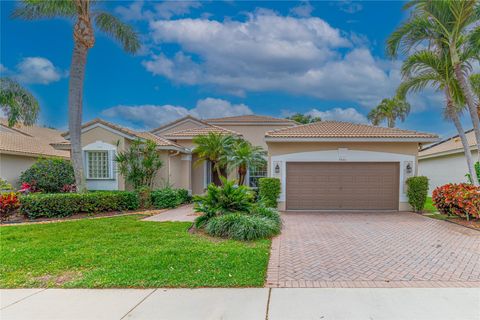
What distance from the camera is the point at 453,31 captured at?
11.6m

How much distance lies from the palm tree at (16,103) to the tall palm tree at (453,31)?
55.6ft

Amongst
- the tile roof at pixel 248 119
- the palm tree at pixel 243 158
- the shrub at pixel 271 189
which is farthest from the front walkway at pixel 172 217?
the tile roof at pixel 248 119

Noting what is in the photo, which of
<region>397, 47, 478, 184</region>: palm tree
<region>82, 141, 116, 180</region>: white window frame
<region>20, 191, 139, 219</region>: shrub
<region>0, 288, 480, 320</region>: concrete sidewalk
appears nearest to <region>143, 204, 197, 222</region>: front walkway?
<region>20, 191, 139, 219</region>: shrub

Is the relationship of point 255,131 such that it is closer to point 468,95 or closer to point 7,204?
point 468,95

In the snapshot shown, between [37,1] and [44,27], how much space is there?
357 centimetres

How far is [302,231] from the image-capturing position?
970cm

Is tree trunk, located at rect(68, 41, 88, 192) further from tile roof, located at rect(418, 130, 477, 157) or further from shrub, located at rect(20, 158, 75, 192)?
tile roof, located at rect(418, 130, 477, 157)

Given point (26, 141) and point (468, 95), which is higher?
point (468, 95)

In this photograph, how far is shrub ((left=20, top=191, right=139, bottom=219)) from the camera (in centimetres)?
1202

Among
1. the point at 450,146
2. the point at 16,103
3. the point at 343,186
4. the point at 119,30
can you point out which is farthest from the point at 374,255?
the point at 450,146

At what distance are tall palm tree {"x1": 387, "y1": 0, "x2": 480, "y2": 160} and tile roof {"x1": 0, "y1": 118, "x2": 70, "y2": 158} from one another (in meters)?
20.1

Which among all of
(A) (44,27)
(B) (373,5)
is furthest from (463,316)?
(A) (44,27)

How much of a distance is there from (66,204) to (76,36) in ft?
25.2

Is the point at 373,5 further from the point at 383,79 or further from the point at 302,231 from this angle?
the point at 302,231
